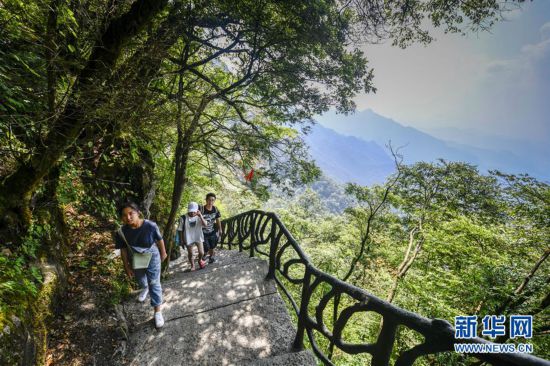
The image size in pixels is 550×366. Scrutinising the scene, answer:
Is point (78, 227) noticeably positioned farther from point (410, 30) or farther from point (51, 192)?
point (410, 30)

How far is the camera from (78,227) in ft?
17.0

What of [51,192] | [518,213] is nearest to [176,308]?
[51,192]

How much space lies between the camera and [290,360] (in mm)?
2586

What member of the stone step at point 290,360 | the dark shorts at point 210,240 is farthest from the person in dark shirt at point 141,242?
the dark shorts at point 210,240

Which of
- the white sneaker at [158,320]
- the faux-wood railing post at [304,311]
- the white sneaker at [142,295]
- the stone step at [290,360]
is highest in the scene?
the faux-wood railing post at [304,311]

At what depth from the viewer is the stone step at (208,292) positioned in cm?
397

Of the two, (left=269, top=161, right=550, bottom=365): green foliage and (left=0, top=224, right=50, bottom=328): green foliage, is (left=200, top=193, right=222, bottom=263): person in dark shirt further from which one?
(left=269, top=161, right=550, bottom=365): green foliage

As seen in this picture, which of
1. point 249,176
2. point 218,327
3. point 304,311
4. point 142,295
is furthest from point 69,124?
point 249,176

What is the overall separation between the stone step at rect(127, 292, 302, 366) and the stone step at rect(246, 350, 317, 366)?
3 cm

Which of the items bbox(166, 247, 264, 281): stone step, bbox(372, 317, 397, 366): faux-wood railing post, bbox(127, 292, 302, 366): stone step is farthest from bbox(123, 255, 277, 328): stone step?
bbox(372, 317, 397, 366): faux-wood railing post

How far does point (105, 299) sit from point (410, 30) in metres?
7.32

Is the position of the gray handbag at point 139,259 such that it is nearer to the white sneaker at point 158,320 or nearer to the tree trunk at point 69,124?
the white sneaker at point 158,320

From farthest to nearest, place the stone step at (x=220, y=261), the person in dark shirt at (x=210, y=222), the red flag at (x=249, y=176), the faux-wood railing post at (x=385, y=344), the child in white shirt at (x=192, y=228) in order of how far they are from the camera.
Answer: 1. the red flag at (x=249, y=176)
2. the stone step at (x=220, y=261)
3. the person in dark shirt at (x=210, y=222)
4. the child in white shirt at (x=192, y=228)
5. the faux-wood railing post at (x=385, y=344)

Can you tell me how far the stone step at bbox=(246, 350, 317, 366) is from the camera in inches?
100
